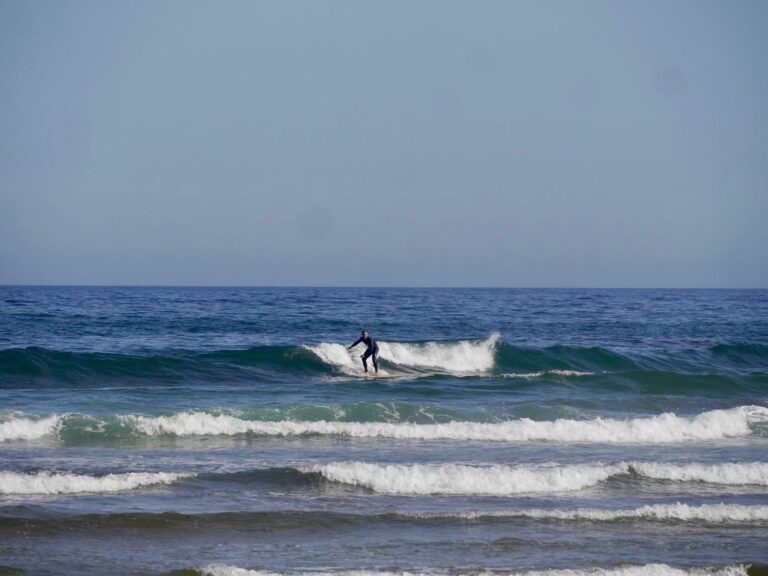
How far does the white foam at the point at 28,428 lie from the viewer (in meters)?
16.2

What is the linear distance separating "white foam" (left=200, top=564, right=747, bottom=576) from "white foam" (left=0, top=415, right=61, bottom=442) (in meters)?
8.52

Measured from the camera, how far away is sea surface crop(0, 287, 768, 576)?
10000 mm

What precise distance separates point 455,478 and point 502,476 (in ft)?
2.47

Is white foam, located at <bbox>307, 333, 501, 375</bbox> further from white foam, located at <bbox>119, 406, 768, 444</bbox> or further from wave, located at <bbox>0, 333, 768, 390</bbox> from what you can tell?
white foam, located at <bbox>119, 406, 768, 444</bbox>

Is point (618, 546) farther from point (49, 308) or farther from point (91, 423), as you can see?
point (49, 308)

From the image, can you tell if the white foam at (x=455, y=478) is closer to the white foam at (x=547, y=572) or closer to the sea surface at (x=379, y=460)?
the sea surface at (x=379, y=460)

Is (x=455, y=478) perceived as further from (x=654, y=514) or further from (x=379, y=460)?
(x=654, y=514)

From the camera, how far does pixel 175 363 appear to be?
2745 centimetres

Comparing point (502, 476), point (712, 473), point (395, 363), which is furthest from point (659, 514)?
point (395, 363)

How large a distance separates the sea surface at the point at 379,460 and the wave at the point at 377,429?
56 mm

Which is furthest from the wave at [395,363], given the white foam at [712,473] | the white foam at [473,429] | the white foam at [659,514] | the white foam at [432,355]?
the white foam at [659,514]

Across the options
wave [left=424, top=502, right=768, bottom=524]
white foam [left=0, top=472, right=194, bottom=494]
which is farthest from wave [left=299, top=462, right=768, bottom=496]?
white foam [left=0, top=472, right=194, bottom=494]

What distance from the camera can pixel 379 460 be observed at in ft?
48.1

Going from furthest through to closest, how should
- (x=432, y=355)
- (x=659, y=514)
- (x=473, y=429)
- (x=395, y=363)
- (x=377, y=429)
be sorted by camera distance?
(x=432, y=355), (x=395, y=363), (x=473, y=429), (x=377, y=429), (x=659, y=514)
